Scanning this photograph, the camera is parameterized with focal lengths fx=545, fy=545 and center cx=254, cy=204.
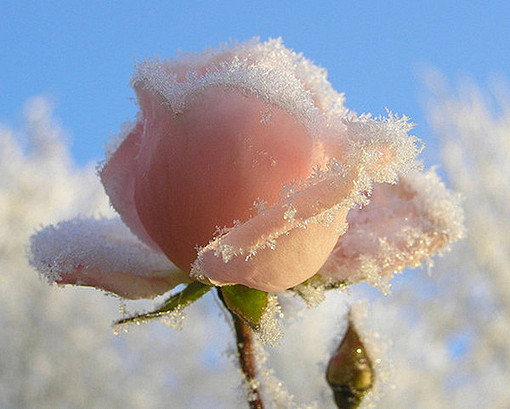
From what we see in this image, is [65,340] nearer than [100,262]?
No

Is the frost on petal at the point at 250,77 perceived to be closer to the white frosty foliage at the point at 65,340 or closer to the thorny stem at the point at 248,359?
the thorny stem at the point at 248,359

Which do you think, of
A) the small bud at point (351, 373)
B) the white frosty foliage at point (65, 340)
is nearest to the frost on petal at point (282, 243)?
the small bud at point (351, 373)

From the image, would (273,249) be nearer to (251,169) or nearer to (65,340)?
(251,169)

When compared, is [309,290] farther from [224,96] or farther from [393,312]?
[393,312]

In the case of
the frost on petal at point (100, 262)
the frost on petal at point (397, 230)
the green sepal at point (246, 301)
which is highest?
the frost on petal at point (100, 262)

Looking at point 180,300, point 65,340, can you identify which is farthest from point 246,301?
point 65,340
